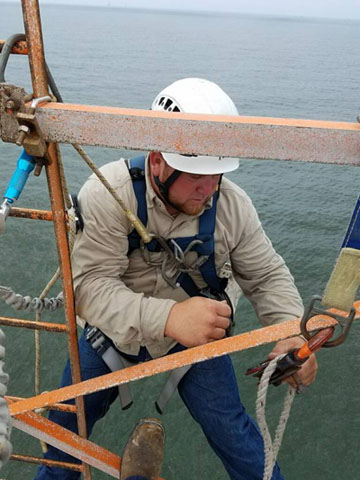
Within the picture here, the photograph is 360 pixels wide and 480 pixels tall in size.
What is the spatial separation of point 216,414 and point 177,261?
3.57 feet

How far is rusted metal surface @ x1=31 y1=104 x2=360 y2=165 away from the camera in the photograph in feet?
4.68

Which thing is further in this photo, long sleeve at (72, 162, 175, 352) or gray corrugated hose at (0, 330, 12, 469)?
long sleeve at (72, 162, 175, 352)

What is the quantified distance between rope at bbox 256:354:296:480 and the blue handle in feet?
4.07

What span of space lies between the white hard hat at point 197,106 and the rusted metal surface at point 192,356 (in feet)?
3.00

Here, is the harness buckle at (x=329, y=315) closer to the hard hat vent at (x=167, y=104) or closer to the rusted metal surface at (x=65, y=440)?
the hard hat vent at (x=167, y=104)

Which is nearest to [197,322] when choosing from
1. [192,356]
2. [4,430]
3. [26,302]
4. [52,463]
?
[192,356]

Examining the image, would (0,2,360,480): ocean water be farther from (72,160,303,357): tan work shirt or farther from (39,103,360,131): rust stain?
(39,103,360,131): rust stain

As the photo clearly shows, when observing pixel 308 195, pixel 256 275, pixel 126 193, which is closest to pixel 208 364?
pixel 256 275

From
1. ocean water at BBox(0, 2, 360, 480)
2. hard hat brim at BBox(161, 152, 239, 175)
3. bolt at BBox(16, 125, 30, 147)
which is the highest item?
bolt at BBox(16, 125, 30, 147)

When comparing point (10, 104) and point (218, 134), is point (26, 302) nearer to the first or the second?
point (10, 104)

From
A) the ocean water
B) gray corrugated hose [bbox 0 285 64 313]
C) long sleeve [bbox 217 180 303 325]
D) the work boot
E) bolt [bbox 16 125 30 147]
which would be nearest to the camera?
bolt [bbox 16 125 30 147]

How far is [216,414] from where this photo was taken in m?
3.00

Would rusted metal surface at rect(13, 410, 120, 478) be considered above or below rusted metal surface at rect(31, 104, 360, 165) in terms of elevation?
below

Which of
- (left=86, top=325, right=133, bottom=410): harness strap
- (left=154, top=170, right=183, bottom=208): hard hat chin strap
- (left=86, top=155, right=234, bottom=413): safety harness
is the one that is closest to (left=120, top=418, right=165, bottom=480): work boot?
(left=86, top=155, right=234, bottom=413): safety harness
